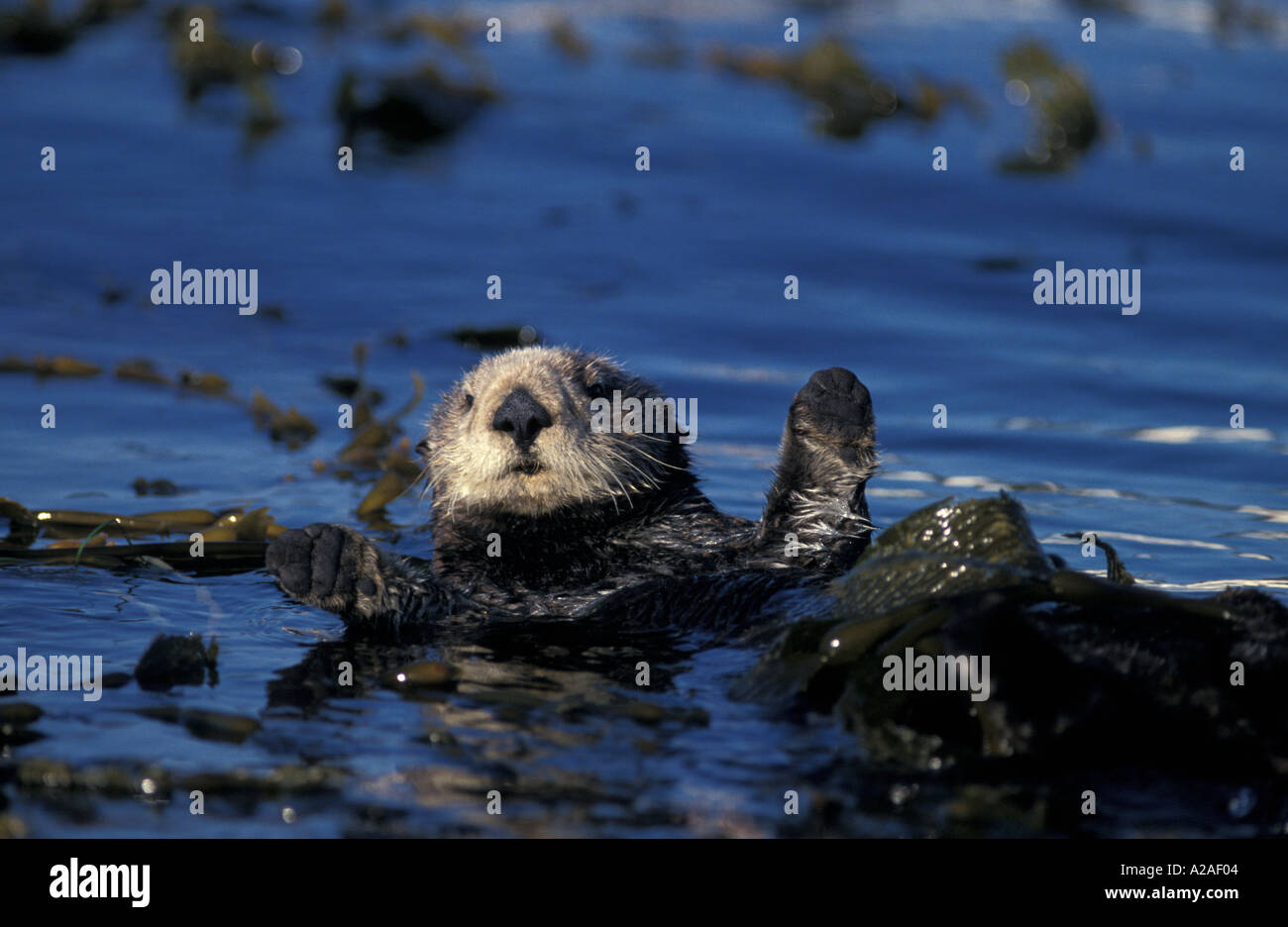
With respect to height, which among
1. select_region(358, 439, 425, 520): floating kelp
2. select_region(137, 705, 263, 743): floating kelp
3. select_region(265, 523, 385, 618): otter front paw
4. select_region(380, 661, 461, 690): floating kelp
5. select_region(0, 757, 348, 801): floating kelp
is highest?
select_region(358, 439, 425, 520): floating kelp

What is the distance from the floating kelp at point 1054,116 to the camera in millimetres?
12133

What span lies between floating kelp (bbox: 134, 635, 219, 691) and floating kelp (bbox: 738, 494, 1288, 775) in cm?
159

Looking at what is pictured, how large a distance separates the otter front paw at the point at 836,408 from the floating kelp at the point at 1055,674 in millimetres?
874

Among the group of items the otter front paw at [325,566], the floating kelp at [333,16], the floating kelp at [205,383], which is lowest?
the otter front paw at [325,566]

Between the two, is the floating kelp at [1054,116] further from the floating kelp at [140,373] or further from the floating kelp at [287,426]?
the floating kelp at [140,373]

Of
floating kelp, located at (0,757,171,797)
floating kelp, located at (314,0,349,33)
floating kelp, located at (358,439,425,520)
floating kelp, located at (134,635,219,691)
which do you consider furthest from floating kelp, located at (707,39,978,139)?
floating kelp, located at (0,757,171,797)

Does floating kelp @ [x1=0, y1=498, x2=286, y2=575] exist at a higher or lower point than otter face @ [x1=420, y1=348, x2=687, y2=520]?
lower

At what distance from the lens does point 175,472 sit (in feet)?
22.6

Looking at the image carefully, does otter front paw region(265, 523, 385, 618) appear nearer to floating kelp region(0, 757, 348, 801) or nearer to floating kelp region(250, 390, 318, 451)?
floating kelp region(0, 757, 348, 801)

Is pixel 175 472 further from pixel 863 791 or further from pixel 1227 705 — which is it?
pixel 1227 705

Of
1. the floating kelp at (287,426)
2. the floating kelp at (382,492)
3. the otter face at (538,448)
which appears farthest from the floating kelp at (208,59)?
the otter face at (538,448)

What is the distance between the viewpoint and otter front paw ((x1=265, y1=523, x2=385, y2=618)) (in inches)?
168

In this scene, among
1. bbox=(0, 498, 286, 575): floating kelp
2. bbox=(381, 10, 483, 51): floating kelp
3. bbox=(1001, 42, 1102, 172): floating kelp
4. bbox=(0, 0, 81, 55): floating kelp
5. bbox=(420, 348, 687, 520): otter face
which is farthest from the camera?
bbox=(381, 10, 483, 51): floating kelp

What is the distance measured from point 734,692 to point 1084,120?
9.23 m
